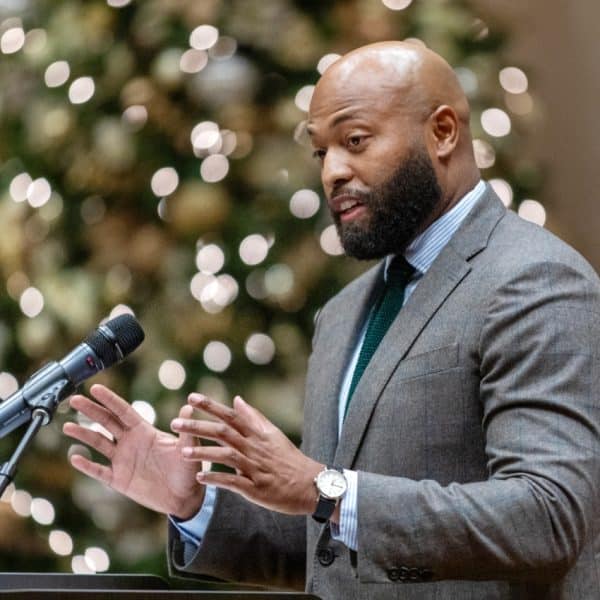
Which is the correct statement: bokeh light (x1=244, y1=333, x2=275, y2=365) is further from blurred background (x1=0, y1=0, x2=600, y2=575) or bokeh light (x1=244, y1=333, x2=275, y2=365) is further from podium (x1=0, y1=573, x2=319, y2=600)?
podium (x1=0, y1=573, x2=319, y2=600)

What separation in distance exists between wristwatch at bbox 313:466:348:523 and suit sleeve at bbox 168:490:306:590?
1.42 feet

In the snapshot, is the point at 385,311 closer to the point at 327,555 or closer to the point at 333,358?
the point at 333,358

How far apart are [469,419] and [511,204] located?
1.39m

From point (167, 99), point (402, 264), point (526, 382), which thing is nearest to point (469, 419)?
point (526, 382)

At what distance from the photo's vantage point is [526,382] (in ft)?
5.97

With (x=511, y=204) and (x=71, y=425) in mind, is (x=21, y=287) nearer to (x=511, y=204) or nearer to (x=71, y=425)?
(x=511, y=204)

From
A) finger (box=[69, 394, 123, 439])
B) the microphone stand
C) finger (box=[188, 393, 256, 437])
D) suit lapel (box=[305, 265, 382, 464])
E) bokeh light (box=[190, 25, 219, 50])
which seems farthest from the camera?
bokeh light (box=[190, 25, 219, 50])

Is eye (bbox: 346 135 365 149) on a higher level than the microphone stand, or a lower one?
higher

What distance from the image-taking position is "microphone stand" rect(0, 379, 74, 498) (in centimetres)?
155

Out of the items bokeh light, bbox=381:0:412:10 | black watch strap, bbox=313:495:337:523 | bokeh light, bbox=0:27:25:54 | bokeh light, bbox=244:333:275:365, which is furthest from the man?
bokeh light, bbox=0:27:25:54

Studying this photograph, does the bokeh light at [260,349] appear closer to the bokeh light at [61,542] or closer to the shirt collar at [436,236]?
the bokeh light at [61,542]

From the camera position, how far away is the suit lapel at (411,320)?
1966 mm

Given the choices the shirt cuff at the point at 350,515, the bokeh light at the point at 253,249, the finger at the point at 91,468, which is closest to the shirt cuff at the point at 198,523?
the finger at the point at 91,468

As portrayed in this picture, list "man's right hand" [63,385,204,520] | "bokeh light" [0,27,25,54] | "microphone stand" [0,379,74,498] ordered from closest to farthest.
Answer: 1. "microphone stand" [0,379,74,498]
2. "man's right hand" [63,385,204,520]
3. "bokeh light" [0,27,25,54]
